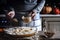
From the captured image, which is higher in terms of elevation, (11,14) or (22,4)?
(22,4)

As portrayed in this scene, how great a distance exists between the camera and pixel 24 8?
2.02 metres

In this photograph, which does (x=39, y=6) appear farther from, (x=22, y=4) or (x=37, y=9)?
(x=22, y=4)

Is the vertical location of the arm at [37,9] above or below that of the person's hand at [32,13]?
above

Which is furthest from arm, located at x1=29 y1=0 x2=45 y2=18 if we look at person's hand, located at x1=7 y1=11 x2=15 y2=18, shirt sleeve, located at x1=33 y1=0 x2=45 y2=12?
person's hand, located at x1=7 y1=11 x2=15 y2=18

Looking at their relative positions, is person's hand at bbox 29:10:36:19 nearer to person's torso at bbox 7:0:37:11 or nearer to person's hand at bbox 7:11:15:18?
person's torso at bbox 7:0:37:11

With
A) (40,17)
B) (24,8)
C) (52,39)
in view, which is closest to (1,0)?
(24,8)

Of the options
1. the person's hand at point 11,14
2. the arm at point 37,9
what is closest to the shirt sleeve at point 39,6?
the arm at point 37,9

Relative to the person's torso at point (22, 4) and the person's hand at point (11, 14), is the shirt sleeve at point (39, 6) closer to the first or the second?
the person's torso at point (22, 4)

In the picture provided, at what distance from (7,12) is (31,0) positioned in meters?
0.31

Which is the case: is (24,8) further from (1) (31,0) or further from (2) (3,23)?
(2) (3,23)

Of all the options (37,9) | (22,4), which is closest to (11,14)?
(22,4)

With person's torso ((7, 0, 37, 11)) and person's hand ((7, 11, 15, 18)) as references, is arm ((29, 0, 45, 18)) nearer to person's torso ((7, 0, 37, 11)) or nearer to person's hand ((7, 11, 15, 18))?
person's torso ((7, 0, 37, 11))

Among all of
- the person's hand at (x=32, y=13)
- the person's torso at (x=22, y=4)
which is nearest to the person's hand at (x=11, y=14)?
the person's torso at (x=22, y=4)

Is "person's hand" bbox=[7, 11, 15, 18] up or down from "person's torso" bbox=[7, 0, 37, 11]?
down
